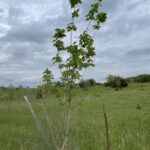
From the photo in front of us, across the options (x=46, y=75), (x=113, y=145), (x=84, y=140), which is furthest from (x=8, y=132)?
(x=46, y=75)

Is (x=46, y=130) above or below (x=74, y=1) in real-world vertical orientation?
below

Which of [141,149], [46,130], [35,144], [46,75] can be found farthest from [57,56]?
[141,149]

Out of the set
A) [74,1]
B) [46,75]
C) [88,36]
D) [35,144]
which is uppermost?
[74,1]

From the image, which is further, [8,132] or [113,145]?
[8,132]

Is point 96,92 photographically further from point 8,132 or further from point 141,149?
point 8,132

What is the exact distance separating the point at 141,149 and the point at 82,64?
3.80m

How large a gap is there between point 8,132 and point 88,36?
939 cm

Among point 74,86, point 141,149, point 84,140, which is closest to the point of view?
point 74,86

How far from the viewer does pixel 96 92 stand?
6.98 m

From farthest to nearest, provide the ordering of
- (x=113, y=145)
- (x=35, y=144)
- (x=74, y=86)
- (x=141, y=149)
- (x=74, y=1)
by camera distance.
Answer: (x=113, y=145) < (x=141, y=149) < (x=74, y=1) < (x=74, y=86) < (x=35, y=144)

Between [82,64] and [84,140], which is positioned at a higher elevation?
[82,64]

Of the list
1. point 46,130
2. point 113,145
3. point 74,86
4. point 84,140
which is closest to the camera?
point 46,130

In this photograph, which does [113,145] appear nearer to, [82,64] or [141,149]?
[141,149]

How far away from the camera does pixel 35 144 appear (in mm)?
4969
